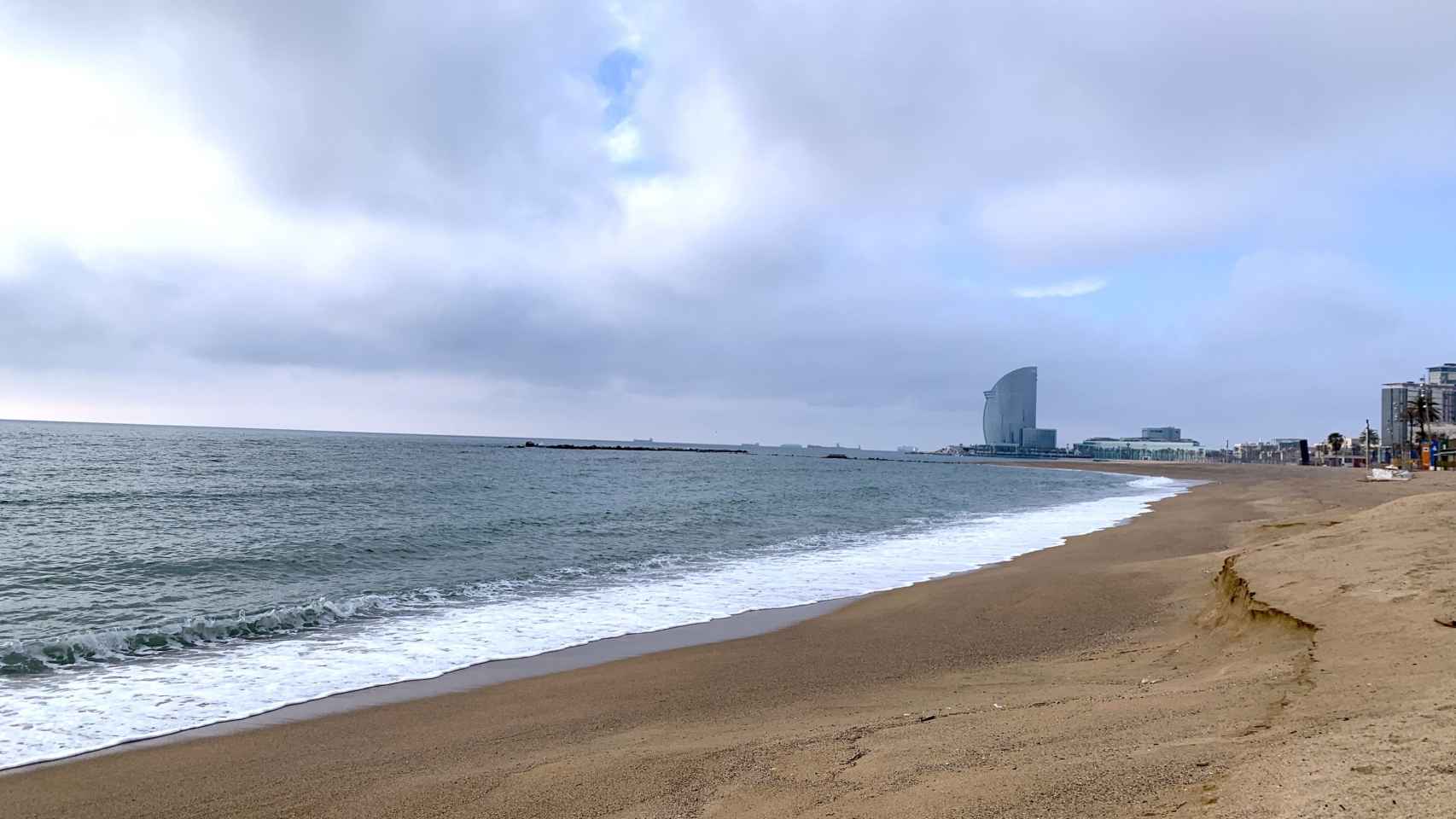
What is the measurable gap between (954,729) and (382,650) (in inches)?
306

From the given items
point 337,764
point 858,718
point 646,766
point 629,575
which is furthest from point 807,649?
point 629,575

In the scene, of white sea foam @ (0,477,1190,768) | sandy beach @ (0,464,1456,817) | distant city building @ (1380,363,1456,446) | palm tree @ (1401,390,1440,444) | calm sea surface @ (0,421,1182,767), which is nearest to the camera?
sandy beach @ (0,464,1456,817)

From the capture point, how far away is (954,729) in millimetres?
5340

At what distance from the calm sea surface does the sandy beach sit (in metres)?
1.88

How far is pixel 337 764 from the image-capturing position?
6074 mm

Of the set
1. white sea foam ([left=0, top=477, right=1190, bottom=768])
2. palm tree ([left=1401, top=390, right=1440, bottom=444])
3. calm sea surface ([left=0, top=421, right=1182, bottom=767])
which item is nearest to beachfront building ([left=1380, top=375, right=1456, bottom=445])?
palm tree ([left=1401, top=390, right=1440, bottom=444])

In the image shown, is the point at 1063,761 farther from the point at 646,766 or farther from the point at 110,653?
the point at 110,653

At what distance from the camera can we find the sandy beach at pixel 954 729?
3.85 metres

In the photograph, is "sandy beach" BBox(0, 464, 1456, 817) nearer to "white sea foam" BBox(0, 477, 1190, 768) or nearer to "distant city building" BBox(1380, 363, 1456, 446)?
"white sea foam" BBox(0, 477, 1190, 768)

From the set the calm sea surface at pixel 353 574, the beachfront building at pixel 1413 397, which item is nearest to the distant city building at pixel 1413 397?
the beachfront building at pixel 1413 397

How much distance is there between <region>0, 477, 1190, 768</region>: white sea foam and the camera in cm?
747

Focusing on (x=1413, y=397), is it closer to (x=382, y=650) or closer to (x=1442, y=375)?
(x=1442, y=375)

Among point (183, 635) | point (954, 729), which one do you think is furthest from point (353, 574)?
point (954, 729)

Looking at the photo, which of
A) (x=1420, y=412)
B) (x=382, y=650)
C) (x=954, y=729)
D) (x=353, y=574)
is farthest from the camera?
(x=1420, y=412)
